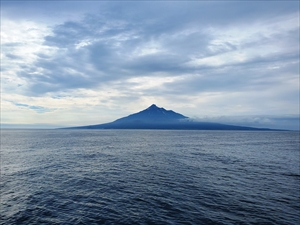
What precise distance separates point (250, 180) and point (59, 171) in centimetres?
4369

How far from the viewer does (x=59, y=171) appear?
50.3 meters

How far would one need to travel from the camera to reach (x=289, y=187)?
37.8 meters

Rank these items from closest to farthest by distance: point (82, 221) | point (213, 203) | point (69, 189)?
point (82, 221) → point (213, 203) → point (69, 189)

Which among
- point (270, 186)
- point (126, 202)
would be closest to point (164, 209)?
point (126, 202)

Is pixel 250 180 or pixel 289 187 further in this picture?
pixel 250 180

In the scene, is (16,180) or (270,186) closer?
(270,186)

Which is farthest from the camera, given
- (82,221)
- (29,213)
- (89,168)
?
(89,168)

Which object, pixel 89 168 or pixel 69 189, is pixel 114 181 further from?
pixel 89 168

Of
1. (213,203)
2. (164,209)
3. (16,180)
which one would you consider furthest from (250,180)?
(16,180)

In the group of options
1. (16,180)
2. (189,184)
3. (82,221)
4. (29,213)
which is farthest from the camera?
(16,180)

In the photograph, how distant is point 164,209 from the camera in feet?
91.6

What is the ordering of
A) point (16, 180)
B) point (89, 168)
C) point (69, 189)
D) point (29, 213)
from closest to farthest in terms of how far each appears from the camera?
1. point (29, 213)
2. point (69, 189)
3. point (16, 180)
4. point (89, 168)

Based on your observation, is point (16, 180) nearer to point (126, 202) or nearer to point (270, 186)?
point (126, 202)

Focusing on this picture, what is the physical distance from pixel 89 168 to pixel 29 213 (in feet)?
88.7
